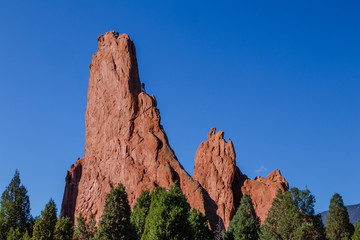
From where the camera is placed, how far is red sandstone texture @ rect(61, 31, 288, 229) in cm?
8506

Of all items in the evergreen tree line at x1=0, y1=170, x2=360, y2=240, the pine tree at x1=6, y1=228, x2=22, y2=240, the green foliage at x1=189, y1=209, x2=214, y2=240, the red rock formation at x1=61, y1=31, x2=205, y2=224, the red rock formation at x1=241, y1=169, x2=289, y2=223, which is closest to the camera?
the evergreen tree line at x1=0, y1=170, x2=360, y2=240

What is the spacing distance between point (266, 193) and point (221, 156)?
494 inches

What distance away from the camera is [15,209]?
65500 mm

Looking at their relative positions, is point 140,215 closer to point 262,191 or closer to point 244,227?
point 244,227

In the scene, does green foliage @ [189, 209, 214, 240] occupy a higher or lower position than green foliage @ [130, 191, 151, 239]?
lower

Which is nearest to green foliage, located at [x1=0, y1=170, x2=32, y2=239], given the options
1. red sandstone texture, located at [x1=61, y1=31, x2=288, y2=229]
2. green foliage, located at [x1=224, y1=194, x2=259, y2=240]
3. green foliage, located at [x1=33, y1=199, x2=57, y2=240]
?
green foliage, located at [x1=33, y1=199, x2=57, y2=240]

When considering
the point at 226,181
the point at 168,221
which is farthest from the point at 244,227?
the point at 226,181

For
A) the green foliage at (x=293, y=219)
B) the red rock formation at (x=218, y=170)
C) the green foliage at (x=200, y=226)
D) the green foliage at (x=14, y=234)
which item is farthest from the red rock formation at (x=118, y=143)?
the green foliage at (x=293, y=219)

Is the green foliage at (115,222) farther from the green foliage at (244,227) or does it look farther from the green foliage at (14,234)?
the green foliage at (244,227)

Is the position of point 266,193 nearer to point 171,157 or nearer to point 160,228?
point 171,157

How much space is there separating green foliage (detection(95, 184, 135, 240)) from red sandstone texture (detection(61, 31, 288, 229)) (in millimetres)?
31037

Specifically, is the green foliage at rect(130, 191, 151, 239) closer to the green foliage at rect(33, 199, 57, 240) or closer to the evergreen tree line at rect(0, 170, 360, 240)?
the evergreen tree line at rect(0, 170, 360, 240)

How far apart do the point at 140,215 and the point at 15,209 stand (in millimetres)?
19861

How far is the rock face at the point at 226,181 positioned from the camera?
8969cm
